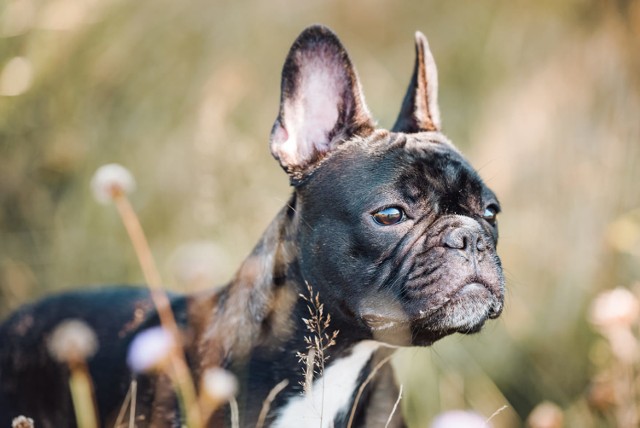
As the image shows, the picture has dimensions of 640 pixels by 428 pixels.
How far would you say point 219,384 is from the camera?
2.49m

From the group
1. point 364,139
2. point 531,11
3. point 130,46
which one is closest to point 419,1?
point 531,11

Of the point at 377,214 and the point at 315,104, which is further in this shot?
the point at 315,104

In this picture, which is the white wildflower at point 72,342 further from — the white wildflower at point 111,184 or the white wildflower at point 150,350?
the white wildflower at point 111,184

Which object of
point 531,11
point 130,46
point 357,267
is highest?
point 130,46

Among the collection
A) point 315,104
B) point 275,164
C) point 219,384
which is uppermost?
point 315,104

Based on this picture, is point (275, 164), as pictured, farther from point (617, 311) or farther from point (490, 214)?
point (617, 311)

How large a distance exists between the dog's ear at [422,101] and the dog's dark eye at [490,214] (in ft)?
1.60

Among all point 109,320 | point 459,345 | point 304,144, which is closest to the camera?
point 304,144

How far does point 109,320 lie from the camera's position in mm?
3248

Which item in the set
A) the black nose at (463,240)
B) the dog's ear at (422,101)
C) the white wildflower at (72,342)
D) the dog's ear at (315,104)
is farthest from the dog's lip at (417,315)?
the white wildflower at (72,342)

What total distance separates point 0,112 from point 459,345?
8.85ft

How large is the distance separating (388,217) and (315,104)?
57cm

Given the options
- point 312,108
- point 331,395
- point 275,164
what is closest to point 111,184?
point 312,108

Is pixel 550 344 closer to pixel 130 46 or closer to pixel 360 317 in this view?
pixel 360 317
